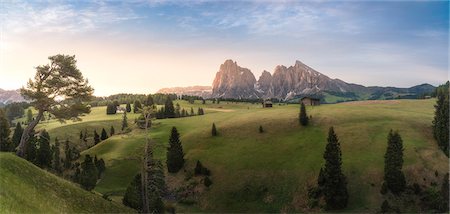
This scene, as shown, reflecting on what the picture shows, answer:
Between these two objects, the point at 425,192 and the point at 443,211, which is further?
the point at 425,192

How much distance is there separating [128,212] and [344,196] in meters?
44.7

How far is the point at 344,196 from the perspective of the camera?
75.0 m

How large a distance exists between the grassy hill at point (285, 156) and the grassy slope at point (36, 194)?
12103 mm

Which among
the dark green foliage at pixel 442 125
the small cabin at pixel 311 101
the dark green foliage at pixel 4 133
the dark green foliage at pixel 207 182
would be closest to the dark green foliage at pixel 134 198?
the dark green foliage at pixel 207 182

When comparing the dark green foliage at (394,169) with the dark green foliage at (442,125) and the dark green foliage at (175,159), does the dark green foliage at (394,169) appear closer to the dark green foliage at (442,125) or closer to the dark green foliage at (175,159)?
the dark green foliage at (442,125)

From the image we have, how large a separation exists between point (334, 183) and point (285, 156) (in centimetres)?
2122

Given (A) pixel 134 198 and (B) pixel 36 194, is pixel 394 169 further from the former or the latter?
(B) pixel 36 194

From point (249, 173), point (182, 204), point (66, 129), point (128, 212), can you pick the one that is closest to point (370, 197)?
point (249, 173)

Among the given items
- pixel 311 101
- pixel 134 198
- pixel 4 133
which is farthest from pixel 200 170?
pixel 311 101

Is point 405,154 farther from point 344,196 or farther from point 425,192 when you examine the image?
point 344,196

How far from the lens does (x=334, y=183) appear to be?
76438 mm

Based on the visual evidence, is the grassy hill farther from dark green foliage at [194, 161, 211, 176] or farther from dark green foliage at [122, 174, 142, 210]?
dark green foliage at [122, 174, 142, 210]

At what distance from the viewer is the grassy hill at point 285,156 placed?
8062cm

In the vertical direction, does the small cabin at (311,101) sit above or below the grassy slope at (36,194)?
above
